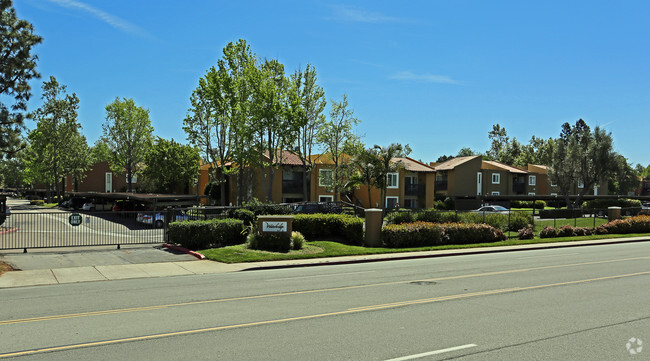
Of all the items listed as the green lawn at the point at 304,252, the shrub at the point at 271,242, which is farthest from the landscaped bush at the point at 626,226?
the shrub at the point at 271,242

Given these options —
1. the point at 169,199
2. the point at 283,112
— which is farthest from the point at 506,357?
the point at 169,199

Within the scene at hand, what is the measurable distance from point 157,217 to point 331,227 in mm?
8223

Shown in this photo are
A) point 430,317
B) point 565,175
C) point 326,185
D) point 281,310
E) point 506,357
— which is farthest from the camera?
point 565,175

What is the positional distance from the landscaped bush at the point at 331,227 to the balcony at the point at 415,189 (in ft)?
110

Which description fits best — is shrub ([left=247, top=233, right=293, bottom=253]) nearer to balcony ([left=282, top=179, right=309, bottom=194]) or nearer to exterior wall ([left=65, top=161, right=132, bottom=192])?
balcony ([left=282, top=179, right=309, bottom=194])

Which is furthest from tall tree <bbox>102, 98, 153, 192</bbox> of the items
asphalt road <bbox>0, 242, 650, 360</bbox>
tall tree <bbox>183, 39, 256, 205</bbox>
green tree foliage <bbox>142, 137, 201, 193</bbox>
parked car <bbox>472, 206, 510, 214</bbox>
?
asphalt road <bbox>0, 242, 650, 360</bbox>

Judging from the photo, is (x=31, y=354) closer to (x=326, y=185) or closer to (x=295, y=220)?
(x=295, y=220)

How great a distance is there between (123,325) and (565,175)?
171ft

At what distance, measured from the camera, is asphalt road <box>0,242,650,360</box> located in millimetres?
6488

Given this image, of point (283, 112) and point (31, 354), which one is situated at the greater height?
point (283, 112)

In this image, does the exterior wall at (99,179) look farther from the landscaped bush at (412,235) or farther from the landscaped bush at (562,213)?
the landscaped bush at (412,235)

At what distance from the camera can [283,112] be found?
36.1 metres

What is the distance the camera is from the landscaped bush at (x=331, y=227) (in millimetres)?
22734

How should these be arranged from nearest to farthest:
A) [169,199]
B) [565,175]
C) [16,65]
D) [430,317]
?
1. [430,317]
2. [16,65]
3. [169,199]
4. [565,175]
